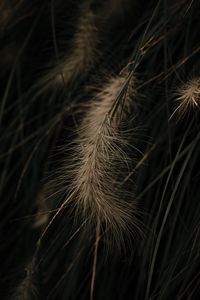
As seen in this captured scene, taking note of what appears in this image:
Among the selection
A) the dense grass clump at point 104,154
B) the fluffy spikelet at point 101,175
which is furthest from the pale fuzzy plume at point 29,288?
the fluffy spikelet at point 101,175

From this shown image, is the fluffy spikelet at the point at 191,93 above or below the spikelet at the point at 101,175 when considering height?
above

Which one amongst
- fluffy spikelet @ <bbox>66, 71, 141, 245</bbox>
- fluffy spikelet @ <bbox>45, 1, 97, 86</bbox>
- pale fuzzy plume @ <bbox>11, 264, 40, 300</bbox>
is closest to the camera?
fluffy spikelet @ <bbox>66, 71, 141, 245</bbox>

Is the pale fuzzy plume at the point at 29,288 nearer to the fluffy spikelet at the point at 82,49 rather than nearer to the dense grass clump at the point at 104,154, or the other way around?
the dense grass clump at the point at 104,154

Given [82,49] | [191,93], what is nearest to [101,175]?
[191,93]

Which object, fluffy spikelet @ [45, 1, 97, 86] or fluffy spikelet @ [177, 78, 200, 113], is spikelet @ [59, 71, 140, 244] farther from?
fluffy spikelet @ [45, 1, 97, 86]

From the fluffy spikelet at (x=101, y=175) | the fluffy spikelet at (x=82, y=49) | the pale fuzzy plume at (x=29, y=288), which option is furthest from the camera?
the fluffy spikelet at (x=82, y=49)

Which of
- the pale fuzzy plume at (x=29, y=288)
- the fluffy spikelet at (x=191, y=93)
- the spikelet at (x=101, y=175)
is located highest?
the fluffy spikelet at (x=191, y=93)

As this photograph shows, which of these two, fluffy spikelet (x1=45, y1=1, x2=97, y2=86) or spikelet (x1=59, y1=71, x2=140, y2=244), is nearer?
spikelet (x1=59, y1=71, x2=140, y2=244)

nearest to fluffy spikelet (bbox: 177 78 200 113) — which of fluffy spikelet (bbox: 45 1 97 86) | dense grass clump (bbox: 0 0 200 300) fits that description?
dense grass clump (bbox: 0 0 200 300)
